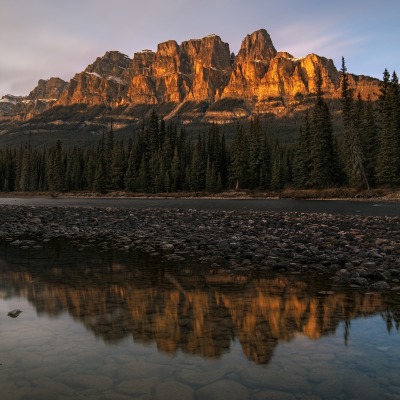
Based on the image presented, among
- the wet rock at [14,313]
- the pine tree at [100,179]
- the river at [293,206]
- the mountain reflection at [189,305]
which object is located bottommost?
the river at [293,206]

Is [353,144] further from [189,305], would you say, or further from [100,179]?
[100,179]

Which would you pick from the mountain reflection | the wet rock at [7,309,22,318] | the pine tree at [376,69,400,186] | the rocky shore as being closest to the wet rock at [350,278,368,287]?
the rocky shore

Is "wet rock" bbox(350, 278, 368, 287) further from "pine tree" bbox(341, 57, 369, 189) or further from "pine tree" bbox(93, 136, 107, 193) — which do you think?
"pine tree" bbox(93, 136, 107, 193)

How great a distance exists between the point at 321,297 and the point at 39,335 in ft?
21.1

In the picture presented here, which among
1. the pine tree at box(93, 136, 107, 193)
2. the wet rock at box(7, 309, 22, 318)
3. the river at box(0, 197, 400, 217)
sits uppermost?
the pine tree at box(93, 136, 107, 193)

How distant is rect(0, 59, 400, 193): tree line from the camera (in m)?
67.2

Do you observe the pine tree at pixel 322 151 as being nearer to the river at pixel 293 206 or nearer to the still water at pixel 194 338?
the river at pixel 293 206

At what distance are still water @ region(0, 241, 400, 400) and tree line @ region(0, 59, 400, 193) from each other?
197ft

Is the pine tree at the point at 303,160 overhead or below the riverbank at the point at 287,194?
overhead

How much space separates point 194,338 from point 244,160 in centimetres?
9072

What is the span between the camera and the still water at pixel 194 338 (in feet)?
17.7

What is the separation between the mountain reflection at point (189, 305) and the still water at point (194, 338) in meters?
0.03

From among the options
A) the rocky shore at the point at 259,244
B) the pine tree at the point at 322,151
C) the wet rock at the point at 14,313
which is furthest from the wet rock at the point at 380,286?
the pine tree at the point at 322,151

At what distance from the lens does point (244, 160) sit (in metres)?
96.4
